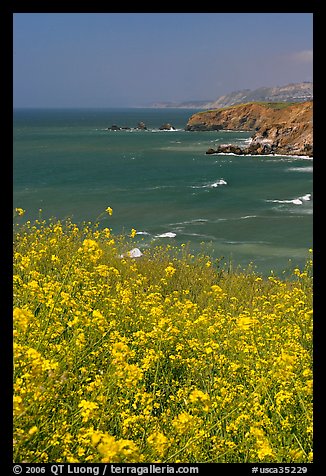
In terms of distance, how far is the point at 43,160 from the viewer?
47.9 metres

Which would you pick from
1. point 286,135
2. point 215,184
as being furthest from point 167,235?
point 286,135

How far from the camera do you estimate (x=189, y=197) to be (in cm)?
2928

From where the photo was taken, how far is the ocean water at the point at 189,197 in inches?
726

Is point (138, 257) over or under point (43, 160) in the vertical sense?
under

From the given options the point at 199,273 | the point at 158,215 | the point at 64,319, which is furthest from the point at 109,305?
the point at 158,215

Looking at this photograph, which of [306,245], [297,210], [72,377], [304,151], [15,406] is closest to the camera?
[15,406]

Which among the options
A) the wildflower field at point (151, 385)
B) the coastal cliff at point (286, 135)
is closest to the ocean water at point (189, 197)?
the coastal cliff at point (286, 135)

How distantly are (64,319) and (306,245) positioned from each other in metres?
15.0

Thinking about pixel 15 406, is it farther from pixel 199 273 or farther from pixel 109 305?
pixel 199 273

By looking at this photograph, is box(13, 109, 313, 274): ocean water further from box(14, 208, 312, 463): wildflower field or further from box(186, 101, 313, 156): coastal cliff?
box(14, 208, 312, 463): wildflower field

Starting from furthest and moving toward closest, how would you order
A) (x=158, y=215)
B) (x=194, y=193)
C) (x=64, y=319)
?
(x=194, y=193) < (x=158, y=215) < (x=64, y=319)

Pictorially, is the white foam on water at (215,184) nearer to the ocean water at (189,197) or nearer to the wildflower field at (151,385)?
the ocean water at (189,197)

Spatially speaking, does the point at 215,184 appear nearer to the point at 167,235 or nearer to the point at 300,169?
the point at 300,169
